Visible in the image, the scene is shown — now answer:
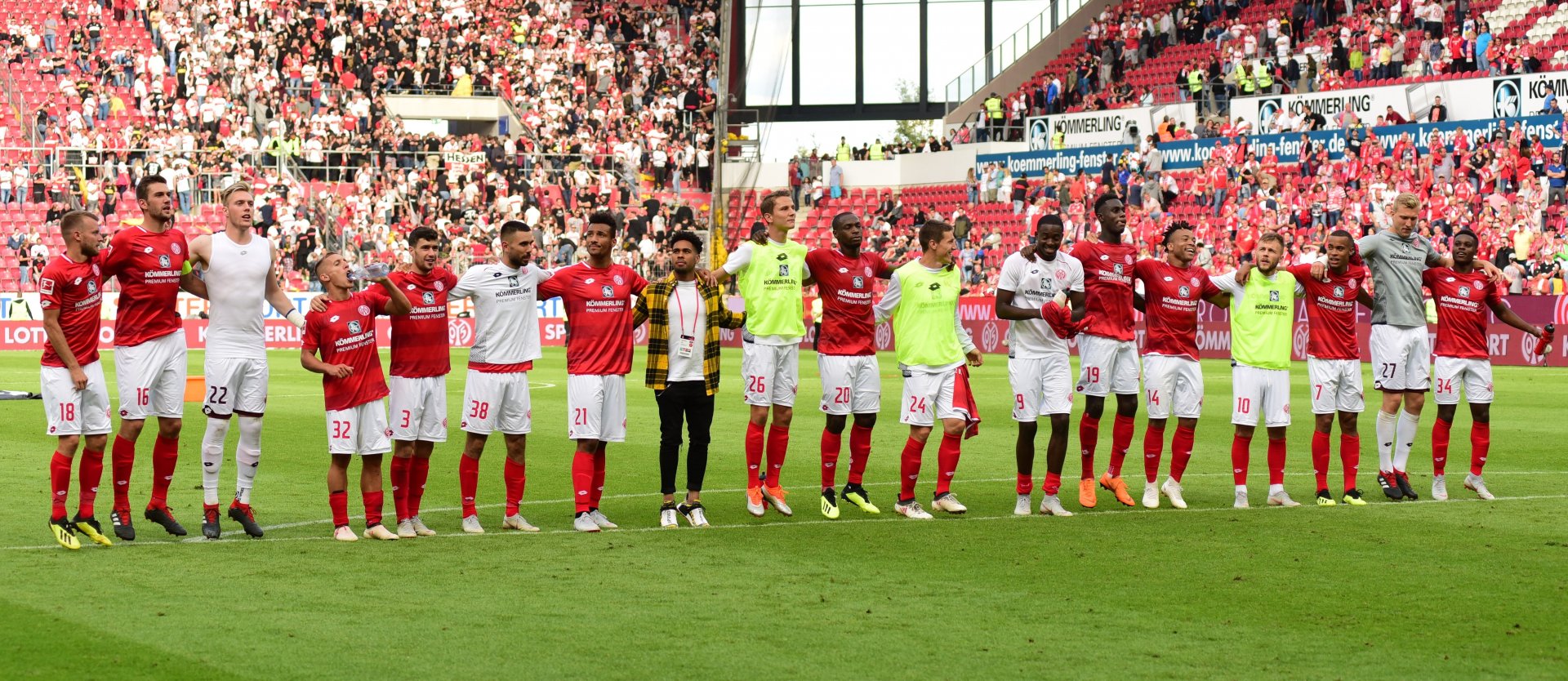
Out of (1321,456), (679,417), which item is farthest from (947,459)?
(1321,456)

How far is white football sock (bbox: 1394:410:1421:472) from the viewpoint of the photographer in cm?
1341

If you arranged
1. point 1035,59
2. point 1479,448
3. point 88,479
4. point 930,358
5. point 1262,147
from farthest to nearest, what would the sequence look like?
Result: point 1035,59, point 1262,147, point 1479,448, point 930,358, point 88,479

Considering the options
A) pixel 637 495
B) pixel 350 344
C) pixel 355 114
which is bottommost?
pixel 637 495

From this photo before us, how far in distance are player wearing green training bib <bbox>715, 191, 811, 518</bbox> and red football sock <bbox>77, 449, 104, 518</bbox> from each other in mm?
4201

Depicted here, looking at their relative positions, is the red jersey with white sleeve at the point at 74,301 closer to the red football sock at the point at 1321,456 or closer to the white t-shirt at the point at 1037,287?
the white t-shirt at the point at 1037,287

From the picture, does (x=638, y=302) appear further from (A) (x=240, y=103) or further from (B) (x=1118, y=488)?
(A) (x=240, y=103)

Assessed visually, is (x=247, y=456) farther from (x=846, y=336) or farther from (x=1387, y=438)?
(x=1387, y=438)

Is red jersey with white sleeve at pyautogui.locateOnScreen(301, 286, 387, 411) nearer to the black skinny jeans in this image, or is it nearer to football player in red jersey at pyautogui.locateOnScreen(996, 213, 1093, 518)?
the black skinny jeans

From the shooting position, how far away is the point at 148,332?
11.1 metres

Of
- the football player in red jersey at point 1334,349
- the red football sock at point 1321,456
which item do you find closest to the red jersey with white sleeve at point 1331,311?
the football player in red jersey at point 1334,349

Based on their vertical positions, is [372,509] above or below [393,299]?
below

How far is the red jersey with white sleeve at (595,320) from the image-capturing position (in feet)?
38.4

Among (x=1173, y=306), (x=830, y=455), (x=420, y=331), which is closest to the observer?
(x=420, y=331)

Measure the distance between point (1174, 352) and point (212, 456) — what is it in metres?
6.70
